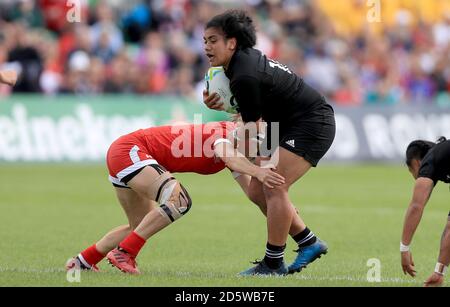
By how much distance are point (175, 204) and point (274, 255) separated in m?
1.07

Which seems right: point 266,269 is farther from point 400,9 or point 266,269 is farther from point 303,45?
point 400,9

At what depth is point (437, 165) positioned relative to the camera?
27.2 feet

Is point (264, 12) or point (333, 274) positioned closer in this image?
point (333, 274)

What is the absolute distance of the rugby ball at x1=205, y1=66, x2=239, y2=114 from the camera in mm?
9266

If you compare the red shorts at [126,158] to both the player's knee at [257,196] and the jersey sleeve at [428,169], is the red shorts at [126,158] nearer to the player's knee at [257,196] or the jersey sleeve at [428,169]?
the player's knee at [257,196]

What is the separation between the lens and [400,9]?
29.9 m

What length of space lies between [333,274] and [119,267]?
1.99m

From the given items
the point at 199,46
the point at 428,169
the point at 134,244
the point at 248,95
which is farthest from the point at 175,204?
the point at 199,46

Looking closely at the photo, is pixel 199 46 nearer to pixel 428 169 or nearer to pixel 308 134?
pixel 308 134

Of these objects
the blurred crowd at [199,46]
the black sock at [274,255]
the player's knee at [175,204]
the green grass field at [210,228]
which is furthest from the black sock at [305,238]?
the blurred crowd at [199,46]

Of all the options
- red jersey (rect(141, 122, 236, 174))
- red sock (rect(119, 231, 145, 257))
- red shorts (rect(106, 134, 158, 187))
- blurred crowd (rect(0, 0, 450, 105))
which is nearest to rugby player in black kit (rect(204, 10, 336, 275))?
red jersey (rect(141, 122, 236, 174))

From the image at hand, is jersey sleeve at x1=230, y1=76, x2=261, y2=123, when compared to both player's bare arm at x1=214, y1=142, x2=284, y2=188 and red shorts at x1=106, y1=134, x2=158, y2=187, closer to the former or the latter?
player's bare arm at x1=214, y1=142, x2=284, y2=188
